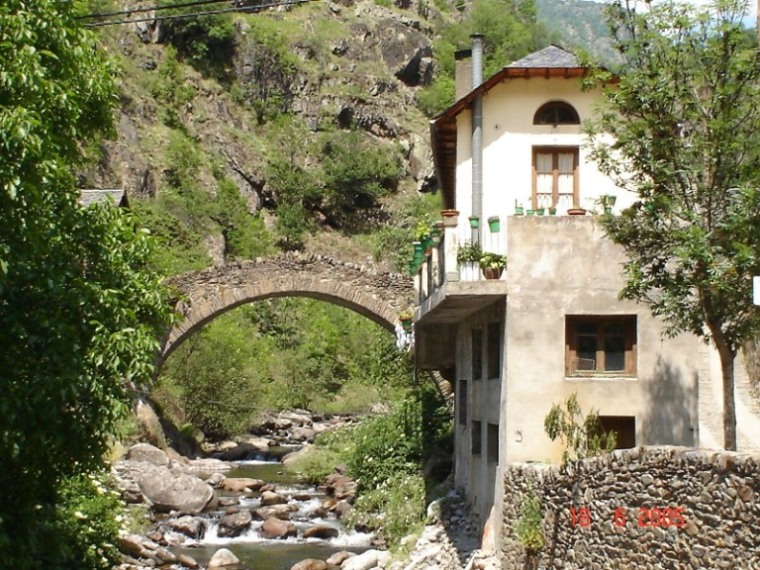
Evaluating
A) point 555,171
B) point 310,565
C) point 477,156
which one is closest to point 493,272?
point 477,156

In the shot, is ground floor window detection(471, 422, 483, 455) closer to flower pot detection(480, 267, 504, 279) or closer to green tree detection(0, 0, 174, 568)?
flower pot detection(480, 267, 504, 279)

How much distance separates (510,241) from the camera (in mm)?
13180

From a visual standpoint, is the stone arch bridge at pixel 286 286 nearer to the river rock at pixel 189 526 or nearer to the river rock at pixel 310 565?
the river rock at pixel 189 526

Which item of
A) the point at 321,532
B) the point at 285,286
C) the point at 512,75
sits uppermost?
the point at 512,75

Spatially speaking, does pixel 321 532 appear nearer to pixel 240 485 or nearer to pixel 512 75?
pixel 240 485

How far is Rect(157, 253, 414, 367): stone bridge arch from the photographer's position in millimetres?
26812

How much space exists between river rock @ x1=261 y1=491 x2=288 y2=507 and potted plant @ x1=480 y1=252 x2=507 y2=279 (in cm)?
1208

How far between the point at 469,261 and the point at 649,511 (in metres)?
5.13

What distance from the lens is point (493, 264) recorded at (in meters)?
13.4

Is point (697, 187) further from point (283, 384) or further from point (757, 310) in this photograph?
point (283, 384)

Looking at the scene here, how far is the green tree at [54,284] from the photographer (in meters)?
9.05

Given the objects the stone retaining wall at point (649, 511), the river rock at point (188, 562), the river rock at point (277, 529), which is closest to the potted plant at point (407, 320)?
the river rock at point (277, 529)

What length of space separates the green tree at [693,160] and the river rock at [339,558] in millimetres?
9054
